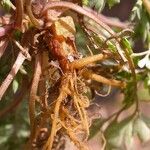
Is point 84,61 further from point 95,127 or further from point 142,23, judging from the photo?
point 95,127

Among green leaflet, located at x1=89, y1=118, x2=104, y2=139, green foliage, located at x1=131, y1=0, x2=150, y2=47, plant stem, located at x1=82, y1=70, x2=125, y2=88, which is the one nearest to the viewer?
plant stem, located at x1=82, y1=70, x2=125, y2=88

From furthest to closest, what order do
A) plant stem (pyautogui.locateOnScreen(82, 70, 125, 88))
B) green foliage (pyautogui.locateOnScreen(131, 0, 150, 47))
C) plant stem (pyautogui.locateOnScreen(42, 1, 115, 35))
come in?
green foliage (pyautogui.locateOnScreen(131, 0, 150, 47)) → plant stem (pyautogui.locateOnScreen(82, 70, 125, 88)) → plant stem (pyautogui.locateOnScreen(42, 1, 115, 35))

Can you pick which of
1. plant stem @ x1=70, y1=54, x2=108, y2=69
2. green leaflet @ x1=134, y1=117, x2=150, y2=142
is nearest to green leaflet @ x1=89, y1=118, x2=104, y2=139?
green leaflet @ x1=134, y1=117, x2=150, y2=142

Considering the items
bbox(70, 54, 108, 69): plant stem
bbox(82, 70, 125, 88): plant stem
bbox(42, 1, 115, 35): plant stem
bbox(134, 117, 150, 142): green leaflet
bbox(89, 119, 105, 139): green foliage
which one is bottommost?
bbox(134, 117, 150, 142): green leaflet

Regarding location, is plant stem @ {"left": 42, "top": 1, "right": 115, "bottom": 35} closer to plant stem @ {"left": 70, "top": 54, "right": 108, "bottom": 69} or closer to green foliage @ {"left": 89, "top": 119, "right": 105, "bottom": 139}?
plant stem @ {"left": 70, "top": 54, "right": 108, "bottom": 69}

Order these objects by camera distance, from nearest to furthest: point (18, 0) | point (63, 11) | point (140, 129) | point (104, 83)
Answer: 1. point (18, 0)
2. point (63, 11)
3. point (104, 83)
4. point (140, 129)

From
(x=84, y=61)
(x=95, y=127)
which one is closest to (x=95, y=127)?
(x=95, y=127)

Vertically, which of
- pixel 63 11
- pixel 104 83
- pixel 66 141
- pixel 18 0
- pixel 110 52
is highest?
pixel 18 0

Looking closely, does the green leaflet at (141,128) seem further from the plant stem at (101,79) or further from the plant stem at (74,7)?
the plant stem at (74,7)

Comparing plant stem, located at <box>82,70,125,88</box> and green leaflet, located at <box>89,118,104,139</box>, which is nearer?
plant stem, located at <box>82,70,125,88</box>

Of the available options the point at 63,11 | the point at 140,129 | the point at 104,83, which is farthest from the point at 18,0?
the point at 140,129

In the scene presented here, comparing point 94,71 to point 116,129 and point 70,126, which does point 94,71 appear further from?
point 116,129
